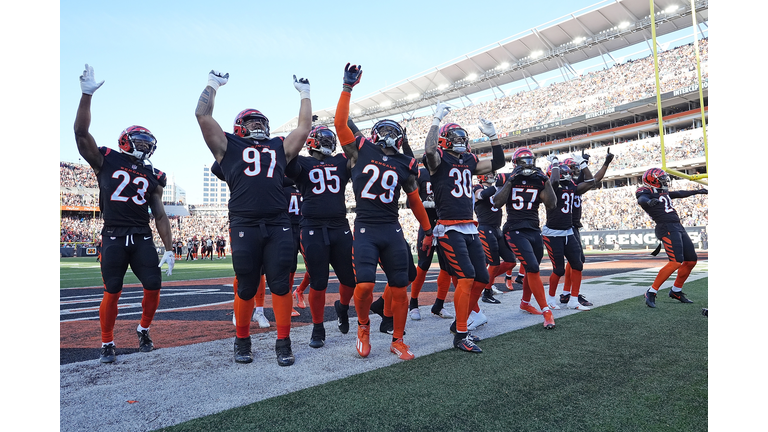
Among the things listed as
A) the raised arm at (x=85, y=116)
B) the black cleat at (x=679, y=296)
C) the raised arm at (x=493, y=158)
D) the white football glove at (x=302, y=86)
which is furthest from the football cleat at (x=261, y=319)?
the black cleat at (x=679, y=296)

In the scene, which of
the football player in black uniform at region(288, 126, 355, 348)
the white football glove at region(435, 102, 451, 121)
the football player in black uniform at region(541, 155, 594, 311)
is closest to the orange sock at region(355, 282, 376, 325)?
the football player in black uniform at region(288, 126, 355, 348)

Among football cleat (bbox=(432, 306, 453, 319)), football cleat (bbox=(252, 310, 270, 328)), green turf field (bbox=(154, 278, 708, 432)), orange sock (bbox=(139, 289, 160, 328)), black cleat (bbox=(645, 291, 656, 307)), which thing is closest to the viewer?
green turf field (bbox=(154, 278, 708, 432))

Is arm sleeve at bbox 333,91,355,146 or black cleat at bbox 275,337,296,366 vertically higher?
arm sleeve at bbox 333,91,355,146

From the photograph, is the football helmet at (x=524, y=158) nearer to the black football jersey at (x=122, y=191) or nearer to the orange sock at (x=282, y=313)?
the orange sock at (x=282, y=313)

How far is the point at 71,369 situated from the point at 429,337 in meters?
3.29

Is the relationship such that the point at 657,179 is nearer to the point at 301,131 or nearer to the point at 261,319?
the point at 301,131

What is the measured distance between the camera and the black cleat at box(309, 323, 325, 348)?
4370 millimetres

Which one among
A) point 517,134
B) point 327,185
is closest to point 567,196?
point 327,185

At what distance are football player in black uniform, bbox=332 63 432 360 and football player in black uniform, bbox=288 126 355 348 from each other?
60cm

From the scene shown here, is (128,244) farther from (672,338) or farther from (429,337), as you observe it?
(672,338)

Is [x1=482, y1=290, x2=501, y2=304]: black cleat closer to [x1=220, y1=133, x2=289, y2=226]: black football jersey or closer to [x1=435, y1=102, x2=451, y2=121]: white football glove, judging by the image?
[x1=435, y1=102, x2=451, y2=121]: white football glove

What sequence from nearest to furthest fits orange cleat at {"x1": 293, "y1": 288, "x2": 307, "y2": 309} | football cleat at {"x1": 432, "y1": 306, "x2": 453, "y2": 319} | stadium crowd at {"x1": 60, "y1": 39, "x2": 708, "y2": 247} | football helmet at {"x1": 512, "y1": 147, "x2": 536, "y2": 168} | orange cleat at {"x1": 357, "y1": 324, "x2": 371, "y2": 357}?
orange cleat at {"x1": 357, "y1": 324, "x2": 371, "y2": 357} → football helmet at {"x1": 512, "y1": 147, "x2": 536, "y2": 168} → football cleat at {"x1": 432, "y1": 306, "x2": 453, "y2": 319} → orange cleat at {"x1": 293, "y1": 288, "x2": 307, "y2": 309} → stadium crowd at {"x1": 60, "y1": 39, "x2": 708, "y2": 247}

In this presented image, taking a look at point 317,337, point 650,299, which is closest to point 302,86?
point 317,337
